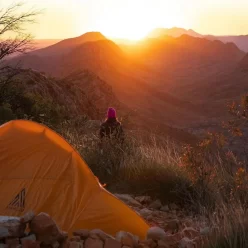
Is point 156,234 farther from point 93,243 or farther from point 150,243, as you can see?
point 93,243

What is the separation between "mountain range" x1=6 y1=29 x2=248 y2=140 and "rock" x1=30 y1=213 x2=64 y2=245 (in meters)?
14.5

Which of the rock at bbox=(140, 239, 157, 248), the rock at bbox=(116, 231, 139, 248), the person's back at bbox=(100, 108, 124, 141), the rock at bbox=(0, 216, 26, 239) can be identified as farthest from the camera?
the person's back at bbox=(100, 108, 124, 141)

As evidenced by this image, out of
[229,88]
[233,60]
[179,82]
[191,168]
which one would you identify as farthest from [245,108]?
[233,60]

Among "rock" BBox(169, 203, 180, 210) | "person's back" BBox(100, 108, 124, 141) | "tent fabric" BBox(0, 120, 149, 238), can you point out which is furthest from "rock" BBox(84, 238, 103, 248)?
"person's back" BBox(100, 108, 124, 141)

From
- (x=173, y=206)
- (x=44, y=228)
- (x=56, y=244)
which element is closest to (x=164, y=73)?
(x=173, y=206)

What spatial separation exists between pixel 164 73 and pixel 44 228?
123m

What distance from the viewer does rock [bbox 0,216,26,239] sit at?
Result: 15.2 ft

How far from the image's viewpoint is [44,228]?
4.75m

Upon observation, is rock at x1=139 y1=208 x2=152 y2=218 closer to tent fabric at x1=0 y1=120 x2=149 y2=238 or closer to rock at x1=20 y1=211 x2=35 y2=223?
tent fabric at x1=0 y1=120 x2=149 y2=238

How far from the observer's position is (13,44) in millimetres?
15891

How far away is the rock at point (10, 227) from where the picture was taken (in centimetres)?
464

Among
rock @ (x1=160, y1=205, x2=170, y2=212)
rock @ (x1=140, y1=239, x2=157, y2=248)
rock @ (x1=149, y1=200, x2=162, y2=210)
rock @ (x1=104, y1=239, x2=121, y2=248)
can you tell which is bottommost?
rock @ (x1=160, y1=205, x2=170, y2=212)

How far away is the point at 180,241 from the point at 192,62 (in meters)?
139

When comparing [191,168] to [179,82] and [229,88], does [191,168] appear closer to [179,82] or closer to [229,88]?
[229,88]
